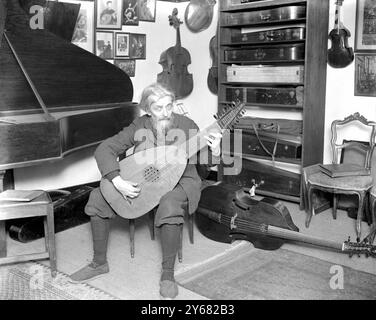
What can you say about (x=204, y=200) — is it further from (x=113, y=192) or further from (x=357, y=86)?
(x=357, y=86)

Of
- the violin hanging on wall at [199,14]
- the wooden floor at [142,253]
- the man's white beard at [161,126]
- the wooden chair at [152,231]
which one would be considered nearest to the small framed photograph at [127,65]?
the violin hanging on wall at [199,14]

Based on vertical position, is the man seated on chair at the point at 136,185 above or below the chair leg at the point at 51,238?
above

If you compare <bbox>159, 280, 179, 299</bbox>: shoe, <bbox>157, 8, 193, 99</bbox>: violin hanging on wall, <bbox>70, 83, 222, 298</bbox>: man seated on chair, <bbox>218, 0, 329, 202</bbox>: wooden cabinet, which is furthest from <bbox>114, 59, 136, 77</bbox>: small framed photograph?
<bbox>159, 280, 179, 299</bbox>: shoe

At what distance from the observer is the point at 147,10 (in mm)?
5070

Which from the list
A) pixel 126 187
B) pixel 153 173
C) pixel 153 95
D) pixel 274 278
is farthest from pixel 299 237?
pixel 153 95

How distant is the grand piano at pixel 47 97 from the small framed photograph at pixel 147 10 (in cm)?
112

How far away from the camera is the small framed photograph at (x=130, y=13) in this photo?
486cm

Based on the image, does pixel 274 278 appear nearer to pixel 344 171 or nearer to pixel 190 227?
pixel 190 227

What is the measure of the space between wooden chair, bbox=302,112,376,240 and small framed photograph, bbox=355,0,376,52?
1.83ft

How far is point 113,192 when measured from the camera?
291 centimetres

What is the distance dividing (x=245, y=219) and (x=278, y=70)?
151cm

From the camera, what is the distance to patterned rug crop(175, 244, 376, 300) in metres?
2.73

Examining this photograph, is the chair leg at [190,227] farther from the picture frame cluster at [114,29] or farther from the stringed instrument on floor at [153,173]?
the picture frame cluster at [114,29]
